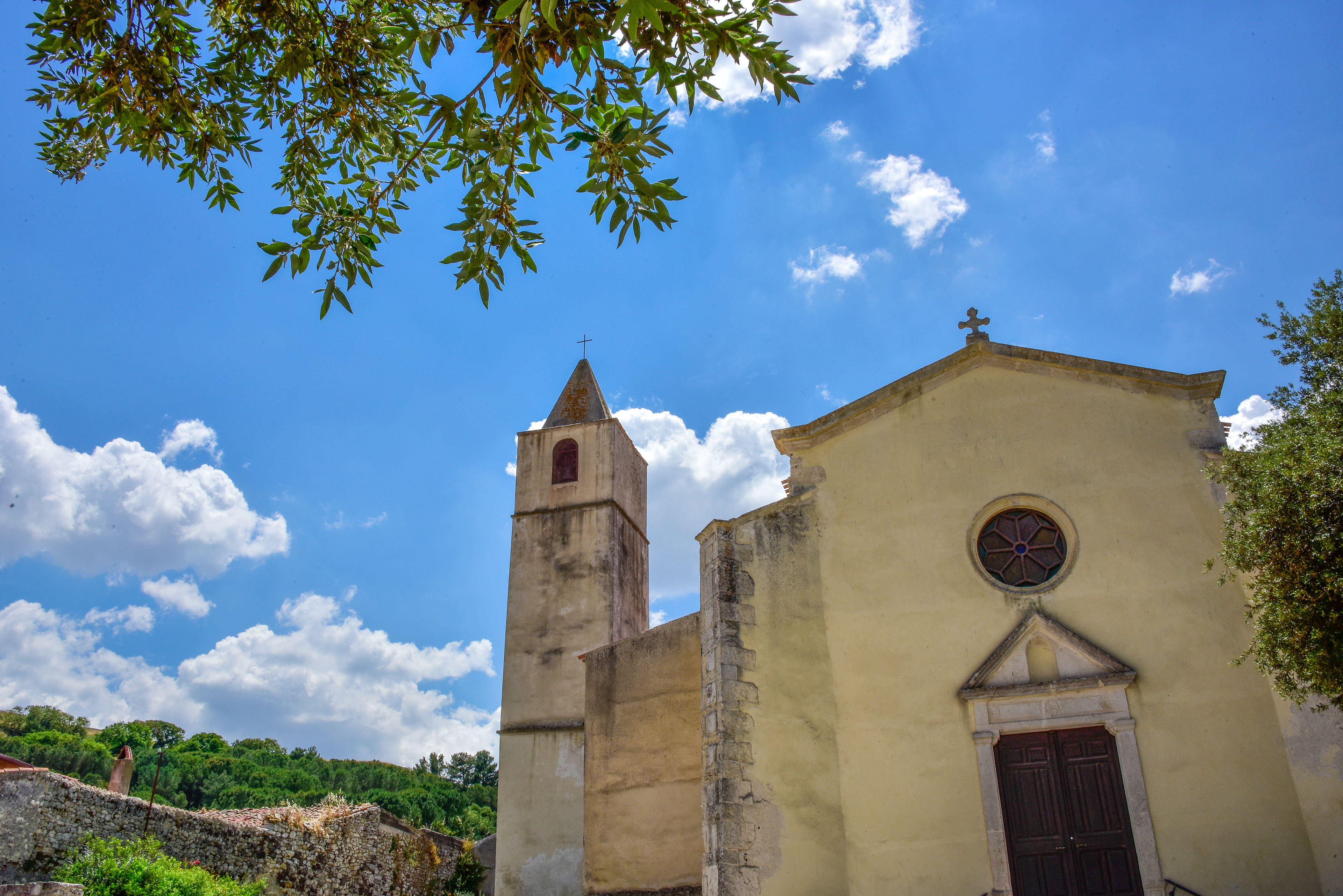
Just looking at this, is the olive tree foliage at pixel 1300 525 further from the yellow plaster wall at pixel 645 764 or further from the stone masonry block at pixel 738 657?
the yellow plaster wall at pixel 645 764

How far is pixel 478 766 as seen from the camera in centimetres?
5784

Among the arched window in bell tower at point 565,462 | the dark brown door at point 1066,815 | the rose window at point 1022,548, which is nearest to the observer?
the dark brown door at point 1066,815

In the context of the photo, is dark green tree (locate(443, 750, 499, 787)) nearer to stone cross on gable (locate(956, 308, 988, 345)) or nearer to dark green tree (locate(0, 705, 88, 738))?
dark green tree (locate(0, 705, 88, 738))

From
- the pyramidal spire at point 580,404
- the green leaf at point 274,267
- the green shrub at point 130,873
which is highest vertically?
the pyramidal spire at point 580,404

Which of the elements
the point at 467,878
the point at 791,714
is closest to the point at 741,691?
the point at 791,714

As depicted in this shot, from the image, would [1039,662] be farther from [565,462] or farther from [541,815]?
[565,462]

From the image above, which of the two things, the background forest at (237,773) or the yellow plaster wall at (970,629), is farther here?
the background forest at (237,773)

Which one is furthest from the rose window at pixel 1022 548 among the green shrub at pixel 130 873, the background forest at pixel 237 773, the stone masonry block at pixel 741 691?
the background forest at pixel 237 773

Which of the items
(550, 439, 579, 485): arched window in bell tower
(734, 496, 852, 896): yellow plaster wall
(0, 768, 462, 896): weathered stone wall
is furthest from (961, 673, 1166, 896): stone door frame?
(550, 439, 579, 485): arched window in bell tower

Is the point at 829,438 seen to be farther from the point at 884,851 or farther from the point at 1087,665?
the point at 884,851

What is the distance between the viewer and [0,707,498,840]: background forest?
4347 cm

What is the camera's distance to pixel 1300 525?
822 centimetres

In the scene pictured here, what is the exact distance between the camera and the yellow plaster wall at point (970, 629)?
31.6 feet

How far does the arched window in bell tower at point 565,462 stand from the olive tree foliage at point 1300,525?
15.7 m
